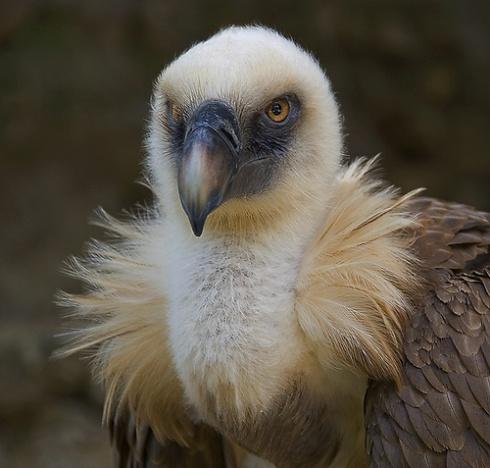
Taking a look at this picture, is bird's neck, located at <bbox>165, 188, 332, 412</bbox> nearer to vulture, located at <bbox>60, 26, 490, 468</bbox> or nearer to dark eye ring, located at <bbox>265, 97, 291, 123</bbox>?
vulture, located at <bbox>60, 26, 490, 468</bbox>

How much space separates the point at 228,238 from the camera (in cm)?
320

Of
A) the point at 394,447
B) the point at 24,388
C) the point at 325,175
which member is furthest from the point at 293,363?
the point at 24,388

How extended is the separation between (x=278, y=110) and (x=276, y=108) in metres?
0.01

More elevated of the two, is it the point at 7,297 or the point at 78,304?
the point at 78,304

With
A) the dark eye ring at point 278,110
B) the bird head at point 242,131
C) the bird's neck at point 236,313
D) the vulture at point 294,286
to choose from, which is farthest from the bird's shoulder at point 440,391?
the dark eye ring at point 278,110

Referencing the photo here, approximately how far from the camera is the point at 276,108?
10.6 ft

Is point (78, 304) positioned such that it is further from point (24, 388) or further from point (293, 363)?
point (24, 388)

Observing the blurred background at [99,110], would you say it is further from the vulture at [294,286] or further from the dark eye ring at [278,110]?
the dark eye ring at [278,110]

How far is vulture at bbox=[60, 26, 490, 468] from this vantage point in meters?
3.08

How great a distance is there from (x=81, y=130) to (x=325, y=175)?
13.4 ft

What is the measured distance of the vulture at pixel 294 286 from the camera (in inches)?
121

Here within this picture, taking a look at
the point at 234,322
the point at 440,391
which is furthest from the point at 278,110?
the point at 440,391

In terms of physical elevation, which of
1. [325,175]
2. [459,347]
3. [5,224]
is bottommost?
[5,224]

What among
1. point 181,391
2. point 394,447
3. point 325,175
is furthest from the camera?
point 181,391
